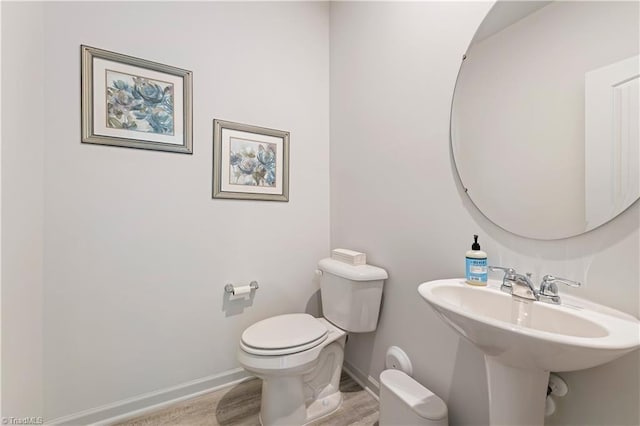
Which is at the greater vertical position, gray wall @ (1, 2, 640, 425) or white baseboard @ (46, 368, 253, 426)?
gray wall @ (1, 2, 640, 425)

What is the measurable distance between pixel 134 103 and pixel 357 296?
1.56m

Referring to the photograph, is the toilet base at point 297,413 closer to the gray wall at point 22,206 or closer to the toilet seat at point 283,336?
the toilet seat at point 283,336

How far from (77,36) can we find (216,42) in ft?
2.12

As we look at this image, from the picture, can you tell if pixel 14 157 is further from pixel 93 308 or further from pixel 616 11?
pixel 616 11

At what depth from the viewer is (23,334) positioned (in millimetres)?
907

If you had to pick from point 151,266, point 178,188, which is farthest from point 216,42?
point 151,266

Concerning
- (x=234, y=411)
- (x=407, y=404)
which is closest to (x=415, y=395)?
(x=407, y=404)

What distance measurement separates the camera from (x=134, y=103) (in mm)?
1333

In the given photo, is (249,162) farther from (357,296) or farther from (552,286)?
(552,286)

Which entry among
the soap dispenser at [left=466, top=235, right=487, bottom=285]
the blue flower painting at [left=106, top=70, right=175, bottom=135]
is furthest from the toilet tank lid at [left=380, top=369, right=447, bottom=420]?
the blue flower painting at [left=106, top=70, right=175, bottom=135]

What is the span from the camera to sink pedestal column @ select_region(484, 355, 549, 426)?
70cm

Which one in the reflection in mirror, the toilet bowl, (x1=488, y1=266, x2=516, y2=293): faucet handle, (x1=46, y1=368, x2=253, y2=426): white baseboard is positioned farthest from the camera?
(x1=46, y1=368, x2=253, y2=426): white baseboard

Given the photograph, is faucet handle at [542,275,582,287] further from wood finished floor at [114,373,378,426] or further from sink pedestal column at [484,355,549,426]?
wood finished floor at [114,373,378,426]

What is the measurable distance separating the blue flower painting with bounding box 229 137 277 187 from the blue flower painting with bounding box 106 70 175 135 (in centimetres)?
36
